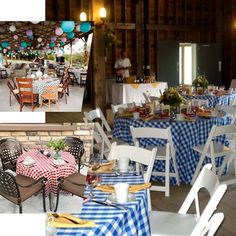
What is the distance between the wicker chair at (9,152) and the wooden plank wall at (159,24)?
7108 millimetres

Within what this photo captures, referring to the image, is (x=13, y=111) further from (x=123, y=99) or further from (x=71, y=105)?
(x=123, y=99)

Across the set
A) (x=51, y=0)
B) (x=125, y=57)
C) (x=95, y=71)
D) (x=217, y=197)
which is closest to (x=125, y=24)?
(x=125, y=57)

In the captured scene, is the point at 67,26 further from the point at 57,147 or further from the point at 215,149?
the point at 215,149

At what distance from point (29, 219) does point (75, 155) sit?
3923 millimetres

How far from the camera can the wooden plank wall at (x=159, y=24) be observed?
525 inches

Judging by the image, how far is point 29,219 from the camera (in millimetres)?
1956

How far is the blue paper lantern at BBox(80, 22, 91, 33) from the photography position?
598cm

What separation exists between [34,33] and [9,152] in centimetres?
149

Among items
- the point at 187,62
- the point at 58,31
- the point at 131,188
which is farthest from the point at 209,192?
the point at 187,62

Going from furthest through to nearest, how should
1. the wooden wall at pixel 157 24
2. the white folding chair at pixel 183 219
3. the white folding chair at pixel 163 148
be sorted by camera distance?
the wooden wall at pixel 157 24 → the white folding chair at pixel 163 148 → the white folding chair at pixel 183 219

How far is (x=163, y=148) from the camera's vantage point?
18.5ft

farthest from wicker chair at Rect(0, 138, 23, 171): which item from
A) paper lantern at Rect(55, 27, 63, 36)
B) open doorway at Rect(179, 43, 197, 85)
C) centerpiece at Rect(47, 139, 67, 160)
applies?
open doorway at Rect(179, 43, 197, 85)

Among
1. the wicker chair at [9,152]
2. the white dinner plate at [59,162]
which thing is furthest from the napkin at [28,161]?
the wicker chair at [9,152]

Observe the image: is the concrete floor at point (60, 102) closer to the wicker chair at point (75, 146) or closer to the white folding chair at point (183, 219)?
the wicker chair at point (75, 146)
